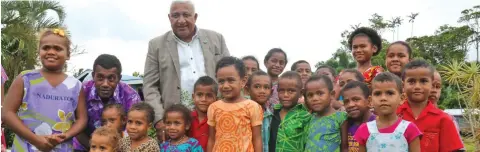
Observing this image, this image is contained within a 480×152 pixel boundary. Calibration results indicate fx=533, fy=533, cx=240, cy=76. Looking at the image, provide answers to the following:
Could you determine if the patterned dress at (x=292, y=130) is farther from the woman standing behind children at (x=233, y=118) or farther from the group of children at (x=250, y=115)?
the woman standing behind children at (x=233, y=118)

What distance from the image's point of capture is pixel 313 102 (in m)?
4.47

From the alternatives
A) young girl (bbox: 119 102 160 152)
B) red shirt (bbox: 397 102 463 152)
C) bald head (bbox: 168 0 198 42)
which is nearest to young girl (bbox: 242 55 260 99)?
bald head (bbox: 168 0 198 42)

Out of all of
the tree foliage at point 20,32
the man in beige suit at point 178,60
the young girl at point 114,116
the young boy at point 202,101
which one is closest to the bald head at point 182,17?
the man in beige suit at point 178,60

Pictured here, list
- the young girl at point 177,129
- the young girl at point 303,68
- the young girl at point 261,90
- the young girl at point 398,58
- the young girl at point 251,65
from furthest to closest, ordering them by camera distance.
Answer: the young girl at point 303,68 < the young girl at point 251,65 < the young girl at point 398,58 < the young girl at point 261,90 < the young girl at point 177,129

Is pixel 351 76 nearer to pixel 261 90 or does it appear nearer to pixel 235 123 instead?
pixel 261 90

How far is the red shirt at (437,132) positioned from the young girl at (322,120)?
613mm

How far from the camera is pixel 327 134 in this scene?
→ 170 inches

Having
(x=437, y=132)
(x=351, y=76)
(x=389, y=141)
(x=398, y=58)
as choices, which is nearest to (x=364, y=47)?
(x=398, y=58)

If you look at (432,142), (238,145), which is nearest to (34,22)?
(238,145)

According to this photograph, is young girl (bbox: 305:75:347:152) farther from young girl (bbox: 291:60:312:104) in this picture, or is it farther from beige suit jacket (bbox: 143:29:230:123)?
young girl (bbox: 291:60:312:104)

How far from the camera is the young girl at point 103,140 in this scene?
4.41 metres

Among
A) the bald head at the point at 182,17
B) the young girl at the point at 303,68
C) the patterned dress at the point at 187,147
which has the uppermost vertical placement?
the bald head at the point at 182,17

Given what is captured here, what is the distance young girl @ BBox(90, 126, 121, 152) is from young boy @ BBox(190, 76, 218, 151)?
0.69 metres

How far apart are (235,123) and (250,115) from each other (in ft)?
0.48
